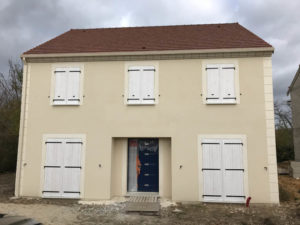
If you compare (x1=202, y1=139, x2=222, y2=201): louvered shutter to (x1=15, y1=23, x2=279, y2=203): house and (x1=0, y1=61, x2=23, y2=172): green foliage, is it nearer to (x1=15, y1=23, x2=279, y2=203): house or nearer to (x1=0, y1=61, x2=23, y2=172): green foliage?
(x1=15, y1=23, x2=279, y2=203): house

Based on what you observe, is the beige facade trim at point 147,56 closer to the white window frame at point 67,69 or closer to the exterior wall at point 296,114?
the white window frame at point 67,69

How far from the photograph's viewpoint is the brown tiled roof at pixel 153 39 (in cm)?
951

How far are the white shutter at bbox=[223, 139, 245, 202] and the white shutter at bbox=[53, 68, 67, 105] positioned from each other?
20.7 feet

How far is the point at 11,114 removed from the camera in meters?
15.2

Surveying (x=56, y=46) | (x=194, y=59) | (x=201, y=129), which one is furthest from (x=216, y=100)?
(x=56, y=46)

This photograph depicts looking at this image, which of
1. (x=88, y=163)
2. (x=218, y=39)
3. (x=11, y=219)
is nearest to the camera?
(x=11, y=219)

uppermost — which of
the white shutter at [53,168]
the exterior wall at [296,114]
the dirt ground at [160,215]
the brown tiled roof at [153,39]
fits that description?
the brown tiled roof at [153,39]

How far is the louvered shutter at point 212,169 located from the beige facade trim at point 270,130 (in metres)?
1.70

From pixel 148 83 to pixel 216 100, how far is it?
2.60 m

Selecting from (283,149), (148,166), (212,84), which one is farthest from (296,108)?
(148,166)

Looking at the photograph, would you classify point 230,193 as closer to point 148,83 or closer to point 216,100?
point 216,100

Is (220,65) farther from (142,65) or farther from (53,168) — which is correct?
(53,168)

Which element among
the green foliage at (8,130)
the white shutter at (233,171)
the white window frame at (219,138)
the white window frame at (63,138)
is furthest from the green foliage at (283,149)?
the green foliage at (8,130)

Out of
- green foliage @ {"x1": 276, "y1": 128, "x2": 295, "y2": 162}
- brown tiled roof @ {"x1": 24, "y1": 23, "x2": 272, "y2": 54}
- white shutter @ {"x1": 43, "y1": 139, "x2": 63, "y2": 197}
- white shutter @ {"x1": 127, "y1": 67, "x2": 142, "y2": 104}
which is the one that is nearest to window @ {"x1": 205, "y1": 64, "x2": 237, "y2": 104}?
brown tiled roof @ {"x1": 24, "y1": 23, "x2": 272, "y2": 54}
